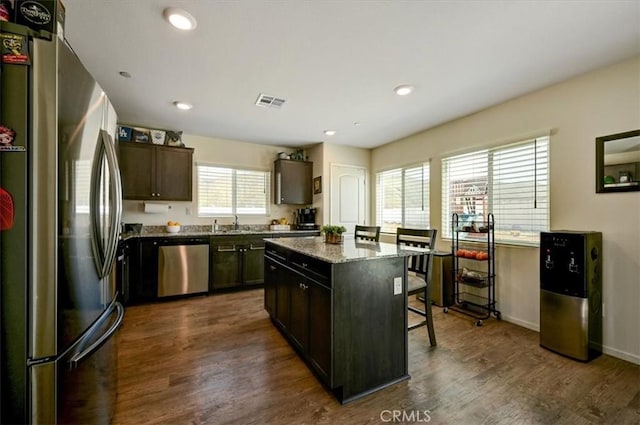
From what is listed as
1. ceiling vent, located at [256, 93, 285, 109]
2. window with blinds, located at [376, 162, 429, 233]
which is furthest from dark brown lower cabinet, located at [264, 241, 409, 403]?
window with blinds, located at [376, 162, 429, 233]

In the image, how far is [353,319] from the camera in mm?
1817

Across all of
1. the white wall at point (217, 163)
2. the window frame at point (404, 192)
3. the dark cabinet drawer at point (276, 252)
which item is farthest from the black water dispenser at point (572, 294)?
the white wall at point (217, 163)

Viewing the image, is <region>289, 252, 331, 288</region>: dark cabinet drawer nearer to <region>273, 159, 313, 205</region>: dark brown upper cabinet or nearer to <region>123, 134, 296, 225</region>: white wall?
<region>273, 159, 313, 205</region>: dark brown upper cabinet

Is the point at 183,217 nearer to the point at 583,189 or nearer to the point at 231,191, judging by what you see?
the point at 231,191

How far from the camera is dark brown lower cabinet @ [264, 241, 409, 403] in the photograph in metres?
1.77

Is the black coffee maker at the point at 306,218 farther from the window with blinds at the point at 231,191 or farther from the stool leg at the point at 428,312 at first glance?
the stool leg at the point at 428,312

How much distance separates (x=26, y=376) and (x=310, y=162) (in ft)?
15.2

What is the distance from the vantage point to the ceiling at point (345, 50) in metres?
1.76

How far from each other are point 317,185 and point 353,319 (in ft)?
11.6

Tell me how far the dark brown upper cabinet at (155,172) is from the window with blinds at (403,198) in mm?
3367

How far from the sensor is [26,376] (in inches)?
38.0

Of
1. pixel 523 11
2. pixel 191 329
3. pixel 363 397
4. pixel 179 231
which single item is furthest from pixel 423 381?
pixel 179 231

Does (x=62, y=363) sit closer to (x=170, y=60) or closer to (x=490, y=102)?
(x=170, y=60)

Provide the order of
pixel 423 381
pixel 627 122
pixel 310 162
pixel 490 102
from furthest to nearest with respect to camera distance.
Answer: pixel 310 162 → pixel 490 102 → pixel 627 122 → pixel 423 381
